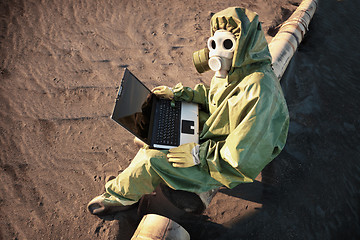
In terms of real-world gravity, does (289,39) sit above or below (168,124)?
above

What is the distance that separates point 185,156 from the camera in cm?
198

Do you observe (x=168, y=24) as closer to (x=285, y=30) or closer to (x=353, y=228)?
(x=285, y=30)

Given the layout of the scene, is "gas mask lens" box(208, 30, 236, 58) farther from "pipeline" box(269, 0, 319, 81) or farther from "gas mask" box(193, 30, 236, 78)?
"pipeline" box(269, 0, 319, 81)

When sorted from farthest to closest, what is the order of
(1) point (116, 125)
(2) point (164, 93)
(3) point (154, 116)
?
(1) point (116, 125)
(2) point (164, 93)
(3) point (154, 116)

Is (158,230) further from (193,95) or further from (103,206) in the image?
(193,95)

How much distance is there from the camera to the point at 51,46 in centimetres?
399

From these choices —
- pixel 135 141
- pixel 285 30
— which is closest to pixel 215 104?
pixel 135 141

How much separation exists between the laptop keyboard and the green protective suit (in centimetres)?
17

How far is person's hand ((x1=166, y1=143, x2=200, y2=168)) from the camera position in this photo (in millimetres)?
1977

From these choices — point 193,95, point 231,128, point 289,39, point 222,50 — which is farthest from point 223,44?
point 289,39

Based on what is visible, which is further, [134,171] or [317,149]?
[317,149]

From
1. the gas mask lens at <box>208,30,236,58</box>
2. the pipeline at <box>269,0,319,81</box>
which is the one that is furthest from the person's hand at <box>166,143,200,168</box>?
the pipeline at <box>269,0,319,81</box>

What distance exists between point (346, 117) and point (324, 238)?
1.83m

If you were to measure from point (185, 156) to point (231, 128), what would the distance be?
1.44 feet
